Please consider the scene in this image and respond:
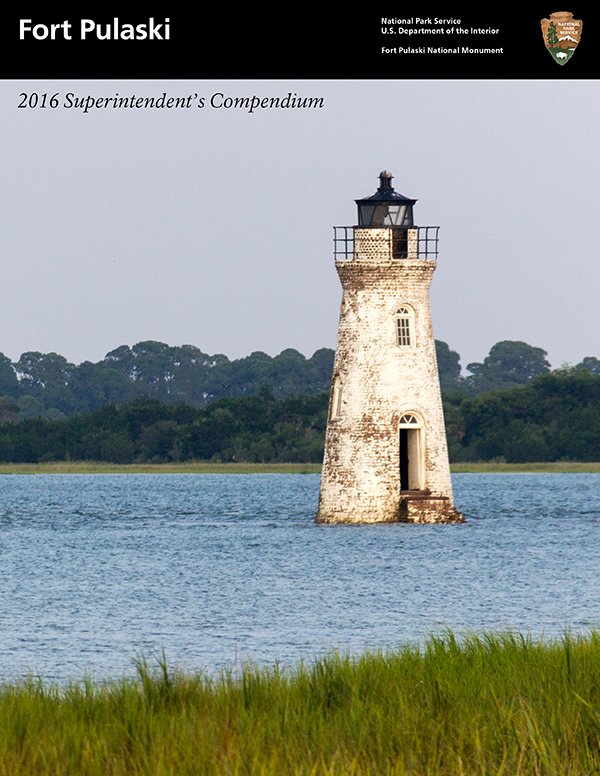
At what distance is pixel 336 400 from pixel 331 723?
2744cm

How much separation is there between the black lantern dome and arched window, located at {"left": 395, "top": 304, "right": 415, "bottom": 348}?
2.80 metres

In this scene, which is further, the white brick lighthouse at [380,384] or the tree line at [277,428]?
the tree line at [277,428]

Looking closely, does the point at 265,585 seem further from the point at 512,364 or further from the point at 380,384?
the point at 512,364

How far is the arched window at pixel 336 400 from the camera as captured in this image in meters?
37.0

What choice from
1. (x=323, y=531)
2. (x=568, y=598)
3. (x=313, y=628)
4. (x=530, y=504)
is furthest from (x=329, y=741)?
(x=530, y=504)

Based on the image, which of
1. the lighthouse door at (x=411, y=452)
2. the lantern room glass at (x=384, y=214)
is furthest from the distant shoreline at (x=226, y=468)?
the lantern room glass at (x=384, y=214)

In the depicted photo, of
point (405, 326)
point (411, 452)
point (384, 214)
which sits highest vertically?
point (384, 214)

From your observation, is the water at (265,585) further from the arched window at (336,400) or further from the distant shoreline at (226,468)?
the distant shoreline at (226,468)

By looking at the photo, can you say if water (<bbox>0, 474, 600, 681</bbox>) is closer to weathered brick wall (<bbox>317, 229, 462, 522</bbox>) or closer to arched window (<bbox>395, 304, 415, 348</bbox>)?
weathered brick wall (<bbox>317, 229, 462, 522</bbox>)

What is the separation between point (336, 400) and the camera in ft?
122

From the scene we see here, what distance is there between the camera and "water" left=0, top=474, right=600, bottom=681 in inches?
792

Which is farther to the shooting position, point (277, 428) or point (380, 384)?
point (277, 428)

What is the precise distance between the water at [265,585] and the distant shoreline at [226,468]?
88.9 feet

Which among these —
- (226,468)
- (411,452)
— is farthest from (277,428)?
(411,452)
